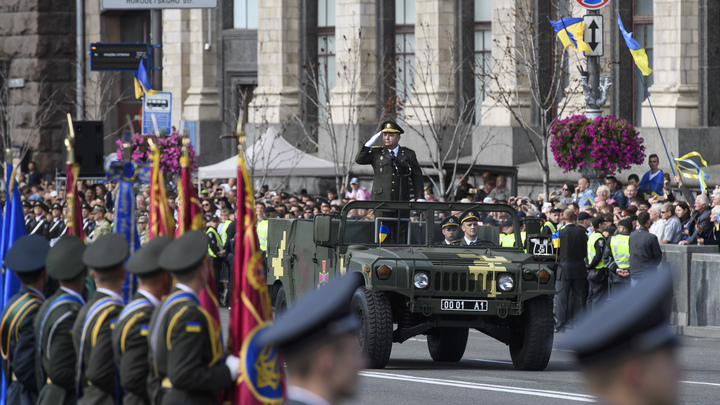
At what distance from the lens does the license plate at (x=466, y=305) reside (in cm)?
1395

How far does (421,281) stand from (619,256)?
17.3ft

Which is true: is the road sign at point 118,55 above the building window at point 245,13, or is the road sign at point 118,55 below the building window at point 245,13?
below

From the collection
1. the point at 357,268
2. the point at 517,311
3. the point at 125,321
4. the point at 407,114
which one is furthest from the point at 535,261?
the point at 407,114

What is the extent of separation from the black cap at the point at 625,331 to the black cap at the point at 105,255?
385 cm

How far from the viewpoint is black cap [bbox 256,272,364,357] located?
3.51 metres

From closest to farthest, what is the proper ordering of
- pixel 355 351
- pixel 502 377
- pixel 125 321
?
pixel 355 351 < pixel 125 321 < pixel 502 377

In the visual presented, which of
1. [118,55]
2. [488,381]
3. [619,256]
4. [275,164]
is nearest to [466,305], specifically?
[488,381]

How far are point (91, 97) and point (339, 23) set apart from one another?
1257 cm

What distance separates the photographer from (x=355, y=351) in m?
3.59

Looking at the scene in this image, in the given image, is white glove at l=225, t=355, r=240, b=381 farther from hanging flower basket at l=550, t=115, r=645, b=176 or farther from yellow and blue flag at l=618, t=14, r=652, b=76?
yellow and blue flag at l=618, t=14, r=652, b=76

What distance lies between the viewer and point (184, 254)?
19.8 ft

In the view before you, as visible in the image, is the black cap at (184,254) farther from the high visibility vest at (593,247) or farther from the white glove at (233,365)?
the high visibility vest at (593,247)

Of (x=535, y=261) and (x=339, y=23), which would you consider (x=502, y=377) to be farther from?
(x=339, y=23)

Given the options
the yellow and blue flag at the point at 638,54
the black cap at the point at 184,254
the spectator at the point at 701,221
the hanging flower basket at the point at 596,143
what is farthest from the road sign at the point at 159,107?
the black cap at the point at 184,254
